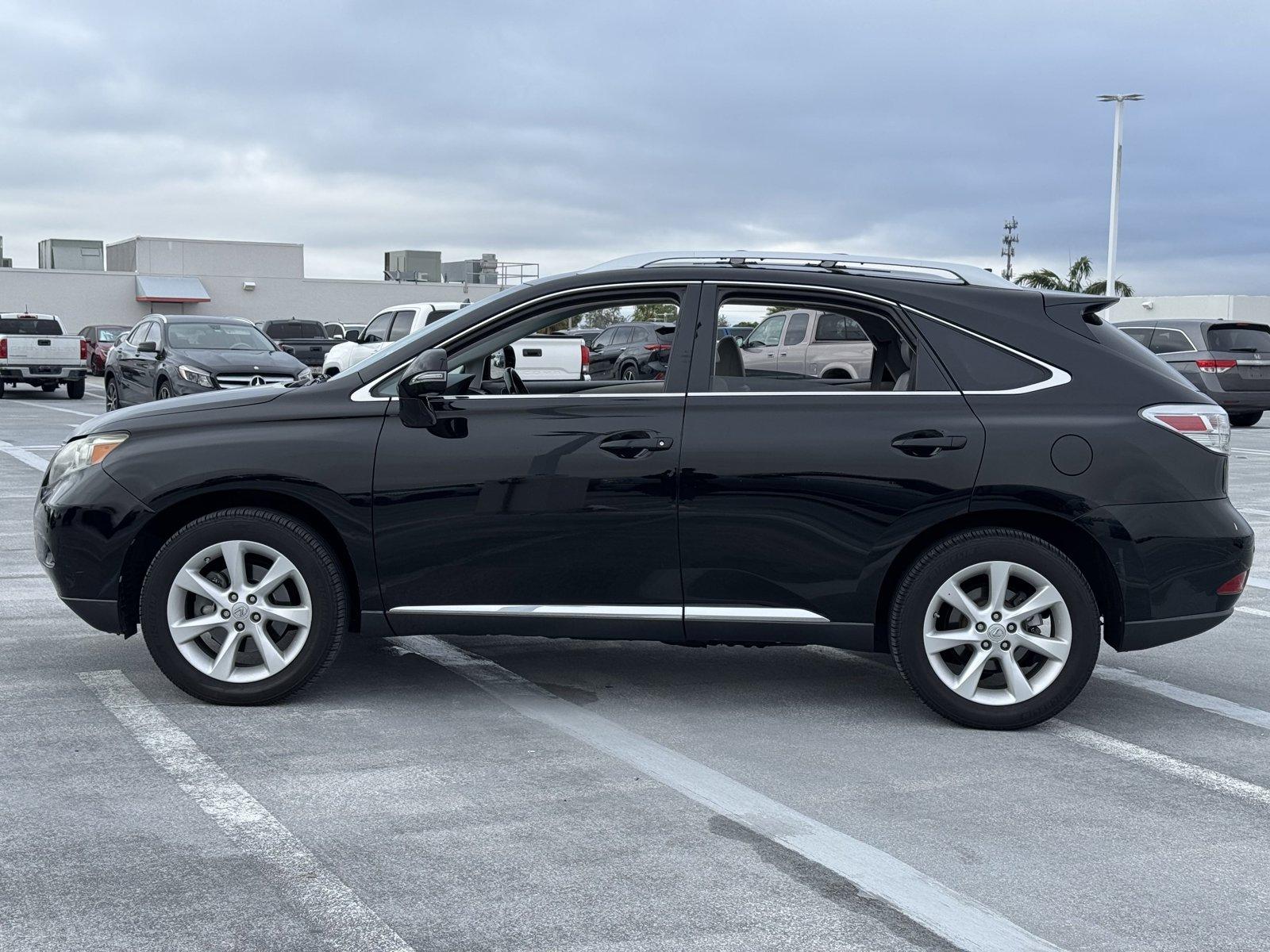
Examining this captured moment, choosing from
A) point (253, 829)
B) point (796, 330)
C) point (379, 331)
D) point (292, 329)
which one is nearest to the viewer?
point (253, 829)

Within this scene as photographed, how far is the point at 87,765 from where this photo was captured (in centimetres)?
480

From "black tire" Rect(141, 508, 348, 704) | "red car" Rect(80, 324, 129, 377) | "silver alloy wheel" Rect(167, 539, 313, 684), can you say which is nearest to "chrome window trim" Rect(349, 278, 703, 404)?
"black tire" Rect(141, 508, 348, 704)

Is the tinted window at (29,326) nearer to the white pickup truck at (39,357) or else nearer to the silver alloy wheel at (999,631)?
the white pickup truck at (39,357)

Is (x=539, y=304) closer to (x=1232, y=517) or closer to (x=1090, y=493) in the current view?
(x=1090, y=493)

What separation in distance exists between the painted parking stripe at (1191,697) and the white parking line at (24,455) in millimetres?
11593

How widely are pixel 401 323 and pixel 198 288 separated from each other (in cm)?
4724

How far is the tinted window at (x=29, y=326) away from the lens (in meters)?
30.7

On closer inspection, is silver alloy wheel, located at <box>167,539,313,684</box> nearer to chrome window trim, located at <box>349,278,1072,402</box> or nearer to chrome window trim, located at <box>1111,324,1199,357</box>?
chrome window trim, located at <box>349,278,1072,402</box>

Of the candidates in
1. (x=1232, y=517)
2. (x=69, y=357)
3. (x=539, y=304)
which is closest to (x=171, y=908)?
(x=539, y=304)

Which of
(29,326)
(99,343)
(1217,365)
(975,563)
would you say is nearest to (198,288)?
(99,343)

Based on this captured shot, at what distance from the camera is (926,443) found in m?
5.42

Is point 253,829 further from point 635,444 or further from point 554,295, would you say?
point 554,295

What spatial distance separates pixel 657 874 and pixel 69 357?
95.6 feet

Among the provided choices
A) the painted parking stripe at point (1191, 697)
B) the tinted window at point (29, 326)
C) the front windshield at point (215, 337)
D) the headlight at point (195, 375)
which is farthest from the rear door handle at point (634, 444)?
the tinted window at point (29, 326)
